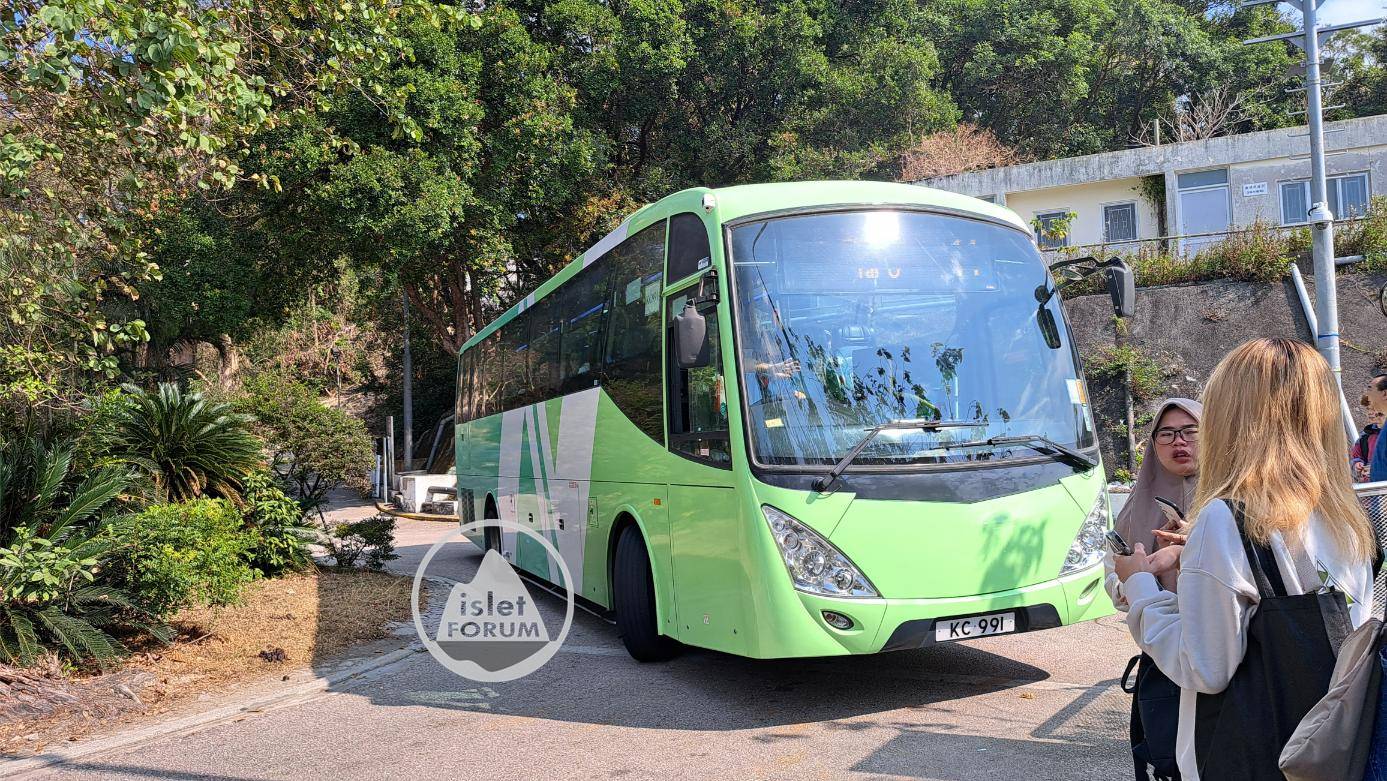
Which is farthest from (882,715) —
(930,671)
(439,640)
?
(439,640)

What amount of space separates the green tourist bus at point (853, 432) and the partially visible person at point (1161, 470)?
1.99 metres

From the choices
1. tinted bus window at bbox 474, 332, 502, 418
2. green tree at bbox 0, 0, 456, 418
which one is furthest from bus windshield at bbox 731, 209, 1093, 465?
tinted bus window at bbox 474, 332, 502, 418

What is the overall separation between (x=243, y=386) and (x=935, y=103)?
68.8 feet

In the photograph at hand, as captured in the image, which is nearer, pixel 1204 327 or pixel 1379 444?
pixel 1379 444

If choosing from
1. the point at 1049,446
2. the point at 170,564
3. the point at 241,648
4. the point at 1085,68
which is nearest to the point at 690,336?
the point at 1049,446

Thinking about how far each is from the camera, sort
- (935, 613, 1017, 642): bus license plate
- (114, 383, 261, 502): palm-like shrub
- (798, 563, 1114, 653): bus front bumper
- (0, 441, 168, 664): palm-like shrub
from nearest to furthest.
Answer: (798, 563, 1114, 653): bus front bumper
(935, 613, 1017, 642): bus license plate
(0, 441, 168, 664): palm-like shrub
(114, 383, 261, 502): palm-like shrub

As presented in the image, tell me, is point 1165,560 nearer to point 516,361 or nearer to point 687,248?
point 687,248

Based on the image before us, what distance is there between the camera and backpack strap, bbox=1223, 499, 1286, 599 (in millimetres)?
2277

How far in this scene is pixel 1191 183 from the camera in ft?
86.8

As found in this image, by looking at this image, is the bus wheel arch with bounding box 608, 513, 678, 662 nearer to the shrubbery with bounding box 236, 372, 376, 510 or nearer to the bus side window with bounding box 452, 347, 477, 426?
the bus side window with bounding box 452, 347, 477, 426

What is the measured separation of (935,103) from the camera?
28031 millimetres

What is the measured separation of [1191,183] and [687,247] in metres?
23.8

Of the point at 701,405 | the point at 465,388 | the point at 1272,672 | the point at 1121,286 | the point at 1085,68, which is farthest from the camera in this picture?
the point at 1085,68

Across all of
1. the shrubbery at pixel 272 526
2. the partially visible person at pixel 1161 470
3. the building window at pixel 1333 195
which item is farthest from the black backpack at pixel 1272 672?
the building window at pixel 1333 195
